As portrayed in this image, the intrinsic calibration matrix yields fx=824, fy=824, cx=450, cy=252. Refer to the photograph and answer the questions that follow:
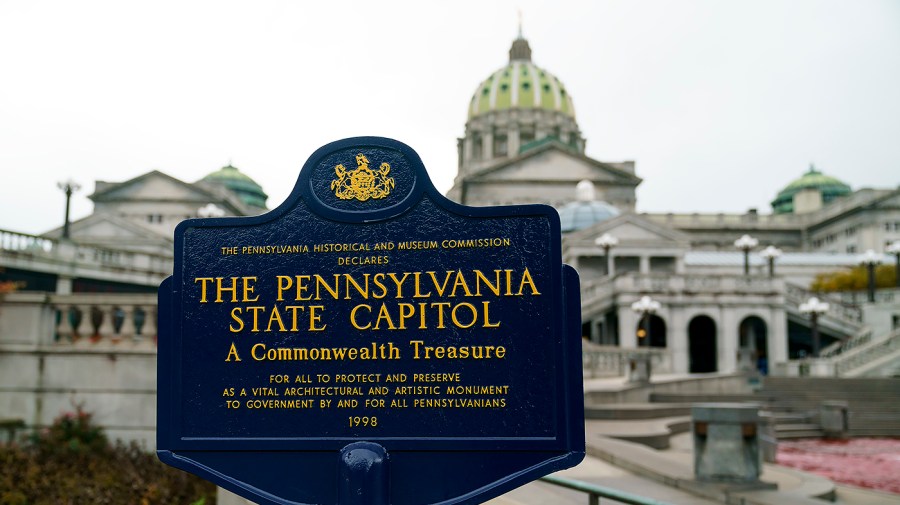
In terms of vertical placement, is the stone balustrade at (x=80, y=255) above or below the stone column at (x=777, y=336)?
above

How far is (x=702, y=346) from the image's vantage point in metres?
55.8

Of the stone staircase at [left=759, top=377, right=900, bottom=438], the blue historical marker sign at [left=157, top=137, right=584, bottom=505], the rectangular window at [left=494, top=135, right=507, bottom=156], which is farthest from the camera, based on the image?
the rectangular window at [left=494, top=135, right=507, bottom=156]

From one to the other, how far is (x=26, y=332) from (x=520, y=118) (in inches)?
4030

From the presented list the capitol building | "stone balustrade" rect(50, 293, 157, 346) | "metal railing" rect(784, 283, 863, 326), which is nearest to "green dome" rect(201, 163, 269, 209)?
the capitol building

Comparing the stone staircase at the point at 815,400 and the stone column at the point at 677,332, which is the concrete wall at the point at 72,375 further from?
the stone column at the point at 677,332

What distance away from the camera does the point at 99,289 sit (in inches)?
1298

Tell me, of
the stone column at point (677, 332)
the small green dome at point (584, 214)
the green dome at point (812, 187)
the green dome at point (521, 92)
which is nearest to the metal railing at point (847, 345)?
the stone column at point (677, 332)

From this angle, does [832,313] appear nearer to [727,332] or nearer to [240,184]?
[727,332]

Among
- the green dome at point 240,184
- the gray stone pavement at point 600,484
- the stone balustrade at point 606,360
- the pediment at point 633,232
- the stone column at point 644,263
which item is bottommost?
the gray stone pavement at point 600,484

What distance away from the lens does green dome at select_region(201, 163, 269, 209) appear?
10425cm

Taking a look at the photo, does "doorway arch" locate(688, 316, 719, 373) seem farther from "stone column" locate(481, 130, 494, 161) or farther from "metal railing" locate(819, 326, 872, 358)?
"stone column" locate(481, 130, 494, 161)

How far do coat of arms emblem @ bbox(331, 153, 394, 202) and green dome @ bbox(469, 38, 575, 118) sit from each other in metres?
110

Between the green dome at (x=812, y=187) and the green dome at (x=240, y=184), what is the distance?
254ft

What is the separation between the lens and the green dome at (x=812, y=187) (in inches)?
4860
